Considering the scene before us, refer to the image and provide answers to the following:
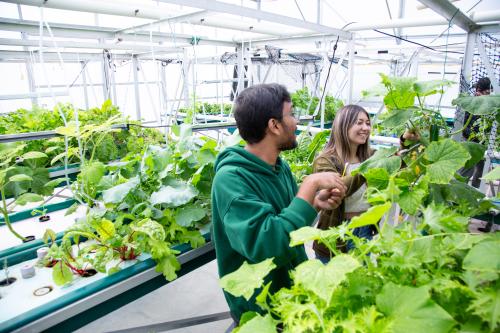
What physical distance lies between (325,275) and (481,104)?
85 cm

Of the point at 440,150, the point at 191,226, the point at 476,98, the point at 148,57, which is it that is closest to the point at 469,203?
the point at 440,150

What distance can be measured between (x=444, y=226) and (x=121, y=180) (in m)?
1.65

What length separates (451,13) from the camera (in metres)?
1.42

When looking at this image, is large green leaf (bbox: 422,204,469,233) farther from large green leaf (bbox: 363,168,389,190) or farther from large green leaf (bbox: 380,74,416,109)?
large green leaf (bbox: 380,74,416,109)

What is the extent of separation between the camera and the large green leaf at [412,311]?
1.44ft

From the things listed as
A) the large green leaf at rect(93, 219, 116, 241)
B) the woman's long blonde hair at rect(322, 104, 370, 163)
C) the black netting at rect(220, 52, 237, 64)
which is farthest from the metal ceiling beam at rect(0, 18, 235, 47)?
the woman's long blonde hair at rect(322, 104, 370, 163)

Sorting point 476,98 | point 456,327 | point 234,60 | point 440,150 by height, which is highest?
point 234,60

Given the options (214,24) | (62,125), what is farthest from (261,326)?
(62,125)

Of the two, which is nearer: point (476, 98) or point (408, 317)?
point (408, 317)

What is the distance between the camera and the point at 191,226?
1.75 m

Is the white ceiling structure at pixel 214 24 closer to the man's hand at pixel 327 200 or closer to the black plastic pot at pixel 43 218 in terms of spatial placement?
the man's hand at pixel 327 200

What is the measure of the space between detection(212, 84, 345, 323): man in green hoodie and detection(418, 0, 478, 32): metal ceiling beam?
0.73m

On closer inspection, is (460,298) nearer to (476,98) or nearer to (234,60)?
(476,98)

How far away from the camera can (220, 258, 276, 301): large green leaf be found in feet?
2.01
